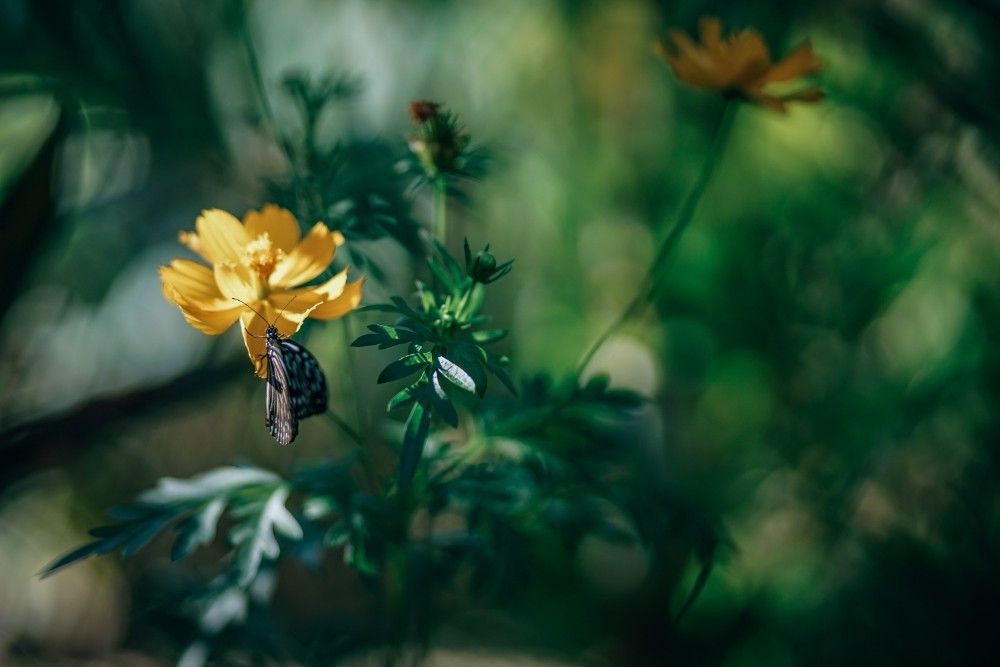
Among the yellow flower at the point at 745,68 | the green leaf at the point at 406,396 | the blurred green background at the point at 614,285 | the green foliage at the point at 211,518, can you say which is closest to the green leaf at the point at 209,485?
the green foliage at the point at 211,518

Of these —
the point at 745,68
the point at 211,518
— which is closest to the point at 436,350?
the point at 211,518

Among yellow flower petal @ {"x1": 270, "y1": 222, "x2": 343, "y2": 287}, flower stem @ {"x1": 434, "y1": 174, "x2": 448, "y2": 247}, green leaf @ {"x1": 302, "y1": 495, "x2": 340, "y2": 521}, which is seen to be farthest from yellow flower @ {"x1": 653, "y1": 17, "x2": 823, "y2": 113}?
green leaf @ {"x1": 302, "y1": 495, "x2": 340, "y2": 521}

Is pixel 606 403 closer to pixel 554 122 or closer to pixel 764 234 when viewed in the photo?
pixel 764 234

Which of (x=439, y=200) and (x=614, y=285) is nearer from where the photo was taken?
(x=439, y=200)

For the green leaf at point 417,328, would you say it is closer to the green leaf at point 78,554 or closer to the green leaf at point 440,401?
the green leaf at point 440,401

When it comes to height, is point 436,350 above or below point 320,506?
above

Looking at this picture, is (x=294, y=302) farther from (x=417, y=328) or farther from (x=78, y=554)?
(x=78, y=554)

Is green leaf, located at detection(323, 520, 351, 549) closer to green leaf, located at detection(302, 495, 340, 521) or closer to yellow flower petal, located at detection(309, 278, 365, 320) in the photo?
green leaf, located at detection(302, 495, 340, 521)
